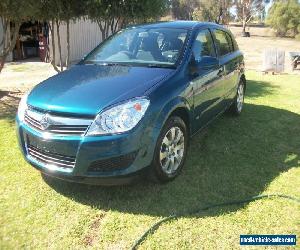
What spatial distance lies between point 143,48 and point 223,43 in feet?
5.72

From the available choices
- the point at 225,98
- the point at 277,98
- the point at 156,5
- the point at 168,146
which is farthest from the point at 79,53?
the point at 168,146

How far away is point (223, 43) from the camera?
6.09 m

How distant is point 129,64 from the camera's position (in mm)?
4664

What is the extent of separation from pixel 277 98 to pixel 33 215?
692 cm

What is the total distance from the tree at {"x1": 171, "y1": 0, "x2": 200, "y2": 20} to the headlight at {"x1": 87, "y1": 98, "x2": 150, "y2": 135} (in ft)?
207

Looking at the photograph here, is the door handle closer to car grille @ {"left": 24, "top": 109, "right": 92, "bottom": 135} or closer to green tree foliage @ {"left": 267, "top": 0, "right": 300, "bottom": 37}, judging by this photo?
car grille @ {"left": 24, "top": 109, "right": 92, "bottom": 135}

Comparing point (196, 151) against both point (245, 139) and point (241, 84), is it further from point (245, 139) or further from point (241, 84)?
point (241, 84)

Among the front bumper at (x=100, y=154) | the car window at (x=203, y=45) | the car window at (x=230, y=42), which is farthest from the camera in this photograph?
the car window at (x=230, y=42)

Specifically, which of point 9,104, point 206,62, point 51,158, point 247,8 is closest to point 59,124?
point 51,158

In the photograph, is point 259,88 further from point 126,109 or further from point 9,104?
point 126,109

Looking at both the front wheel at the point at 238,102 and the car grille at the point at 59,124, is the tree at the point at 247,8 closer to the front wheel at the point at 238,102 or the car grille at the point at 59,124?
the front wheel at the point at 238,102

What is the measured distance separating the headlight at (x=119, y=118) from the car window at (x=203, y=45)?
145cm

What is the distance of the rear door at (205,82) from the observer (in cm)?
471

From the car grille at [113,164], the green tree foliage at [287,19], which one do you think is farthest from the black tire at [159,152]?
the green tree foliage at [287,19]
